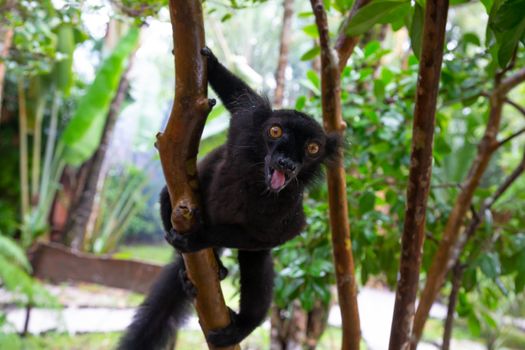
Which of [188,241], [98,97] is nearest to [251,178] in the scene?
[188,241]

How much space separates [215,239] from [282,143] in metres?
0.50

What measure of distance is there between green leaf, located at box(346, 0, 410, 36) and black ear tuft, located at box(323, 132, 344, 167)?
58cm

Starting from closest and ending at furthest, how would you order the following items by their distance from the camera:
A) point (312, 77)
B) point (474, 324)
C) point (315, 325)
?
1. point (474, 324)
2. point (312, 77)
3. point (315, 325)

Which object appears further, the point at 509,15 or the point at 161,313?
the point at 161,313

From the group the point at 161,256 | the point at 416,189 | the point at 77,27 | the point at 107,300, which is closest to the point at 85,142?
the point at 107,300

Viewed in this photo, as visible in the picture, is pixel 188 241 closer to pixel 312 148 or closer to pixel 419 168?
pixel 312 148

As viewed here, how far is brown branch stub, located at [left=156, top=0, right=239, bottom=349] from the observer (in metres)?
1.74

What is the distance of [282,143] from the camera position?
216 centimetres

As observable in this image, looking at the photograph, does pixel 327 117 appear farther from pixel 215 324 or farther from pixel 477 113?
pixel 477 113

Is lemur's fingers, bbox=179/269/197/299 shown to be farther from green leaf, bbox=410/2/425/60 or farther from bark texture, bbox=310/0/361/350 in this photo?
green leaf, bbox=410/2/425/60

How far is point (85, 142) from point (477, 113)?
6.91 m

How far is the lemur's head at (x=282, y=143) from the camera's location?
2.10m

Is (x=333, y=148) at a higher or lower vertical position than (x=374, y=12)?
lower

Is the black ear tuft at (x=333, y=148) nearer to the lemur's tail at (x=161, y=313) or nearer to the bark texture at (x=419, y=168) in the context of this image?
the bark texture at (x=419, y=168)
